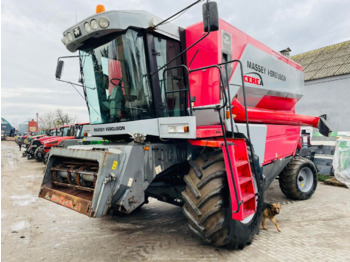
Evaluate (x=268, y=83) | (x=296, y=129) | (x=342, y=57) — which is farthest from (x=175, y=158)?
(x=342, y=57)

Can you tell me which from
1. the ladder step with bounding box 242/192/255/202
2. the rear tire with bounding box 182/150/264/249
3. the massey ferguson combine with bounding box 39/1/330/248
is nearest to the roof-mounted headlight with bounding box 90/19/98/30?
the massey ferguson combine with bounding box 39/1/330/248

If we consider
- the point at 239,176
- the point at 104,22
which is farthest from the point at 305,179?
the point at 104,22

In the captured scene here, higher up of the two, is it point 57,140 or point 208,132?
point 208,132

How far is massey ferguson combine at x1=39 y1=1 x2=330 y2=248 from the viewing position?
2.92 m

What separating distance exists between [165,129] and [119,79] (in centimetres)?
95

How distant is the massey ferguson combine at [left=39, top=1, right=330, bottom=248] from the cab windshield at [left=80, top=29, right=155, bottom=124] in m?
0.01

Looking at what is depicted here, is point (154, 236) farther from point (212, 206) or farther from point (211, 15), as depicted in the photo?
point (211, 15)

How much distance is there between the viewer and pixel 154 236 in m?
3.76

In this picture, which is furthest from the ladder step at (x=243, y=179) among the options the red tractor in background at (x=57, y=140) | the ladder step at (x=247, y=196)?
the red tractor in background at (x=57, y=140)

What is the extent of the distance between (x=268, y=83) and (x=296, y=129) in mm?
1444

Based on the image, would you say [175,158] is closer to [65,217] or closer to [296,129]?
[65,217]

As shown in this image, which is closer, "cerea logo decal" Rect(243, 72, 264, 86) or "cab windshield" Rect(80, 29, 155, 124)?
"cab windshield" Rect(80, 29, 155, 124)

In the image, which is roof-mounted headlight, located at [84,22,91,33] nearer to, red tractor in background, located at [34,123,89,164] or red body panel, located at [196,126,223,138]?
red body panel, located at [196,126,223,138]

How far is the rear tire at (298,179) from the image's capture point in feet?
17.5
